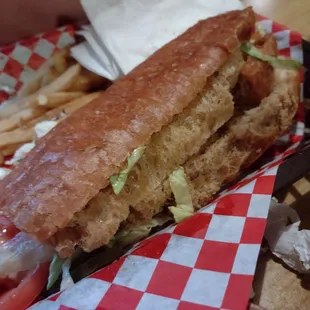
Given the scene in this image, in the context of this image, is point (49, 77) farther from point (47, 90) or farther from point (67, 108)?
point (67, 108)

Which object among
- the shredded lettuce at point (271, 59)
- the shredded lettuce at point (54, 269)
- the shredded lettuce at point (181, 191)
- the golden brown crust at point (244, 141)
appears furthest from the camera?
the shredded lettuce at point (271, 59)

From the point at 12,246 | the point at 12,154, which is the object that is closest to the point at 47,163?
the point at 12,246

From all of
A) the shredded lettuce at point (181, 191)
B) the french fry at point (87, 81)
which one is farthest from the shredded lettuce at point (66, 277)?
the french fry at point (87, 81)

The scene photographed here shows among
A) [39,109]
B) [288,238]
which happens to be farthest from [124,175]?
[39,109]

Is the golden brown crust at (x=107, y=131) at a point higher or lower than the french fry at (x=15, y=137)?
higher

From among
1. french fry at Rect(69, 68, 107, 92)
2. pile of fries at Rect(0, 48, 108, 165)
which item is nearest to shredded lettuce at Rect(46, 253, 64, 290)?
pile of fries at Rect(0, 48, 108, 165)

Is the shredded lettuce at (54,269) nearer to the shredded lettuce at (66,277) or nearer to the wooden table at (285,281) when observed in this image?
the shredded lettuce at (66,277)
